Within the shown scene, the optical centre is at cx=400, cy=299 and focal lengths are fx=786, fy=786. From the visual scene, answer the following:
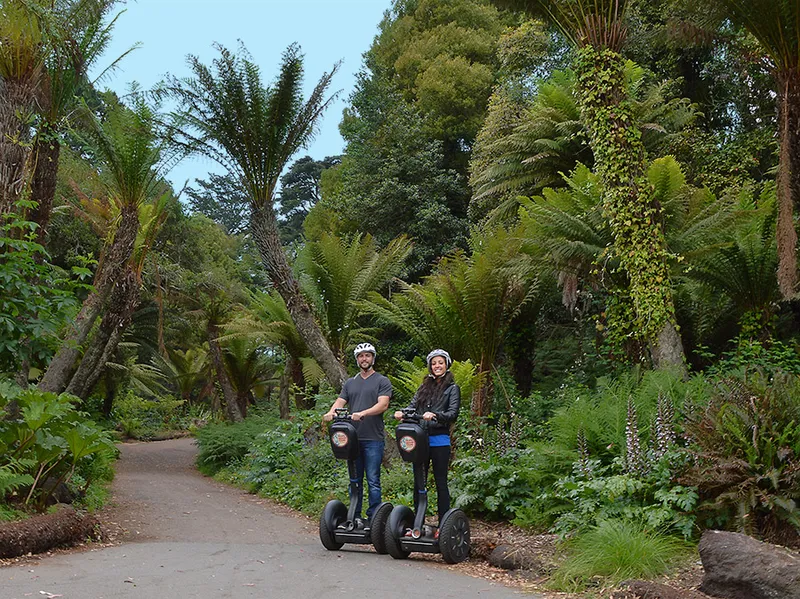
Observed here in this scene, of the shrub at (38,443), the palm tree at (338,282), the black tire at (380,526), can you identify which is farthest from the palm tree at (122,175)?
the black tire at (380,526)

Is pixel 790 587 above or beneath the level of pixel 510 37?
beneath

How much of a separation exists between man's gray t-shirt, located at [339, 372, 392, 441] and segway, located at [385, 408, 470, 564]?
43cm

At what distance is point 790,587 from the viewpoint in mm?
4508

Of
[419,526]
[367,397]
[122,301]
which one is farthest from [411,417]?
[122,301]

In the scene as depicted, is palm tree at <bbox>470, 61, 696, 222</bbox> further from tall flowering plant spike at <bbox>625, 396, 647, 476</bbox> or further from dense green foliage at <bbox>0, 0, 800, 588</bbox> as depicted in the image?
tall flowering plant spike at <bbox>625, 396, 647, 476</bbox>

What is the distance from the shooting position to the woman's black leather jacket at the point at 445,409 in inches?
248

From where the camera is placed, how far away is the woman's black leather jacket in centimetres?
630

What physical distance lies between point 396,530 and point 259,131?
22.1ft

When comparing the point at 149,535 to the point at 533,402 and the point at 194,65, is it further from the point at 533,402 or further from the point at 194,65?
the point at 194,65

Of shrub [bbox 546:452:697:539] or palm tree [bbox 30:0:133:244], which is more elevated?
palm tree [bbox 30:0:133:244]

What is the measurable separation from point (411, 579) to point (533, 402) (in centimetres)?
553

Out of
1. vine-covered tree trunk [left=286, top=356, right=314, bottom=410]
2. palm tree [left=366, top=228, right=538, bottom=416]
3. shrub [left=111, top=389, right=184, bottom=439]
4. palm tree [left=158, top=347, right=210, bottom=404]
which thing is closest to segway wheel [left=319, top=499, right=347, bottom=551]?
palm tree [left=366, top=228, right=538, bottom=416]

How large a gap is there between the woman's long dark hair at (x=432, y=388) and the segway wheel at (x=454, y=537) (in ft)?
3.07

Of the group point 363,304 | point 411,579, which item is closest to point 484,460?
point 411,579
